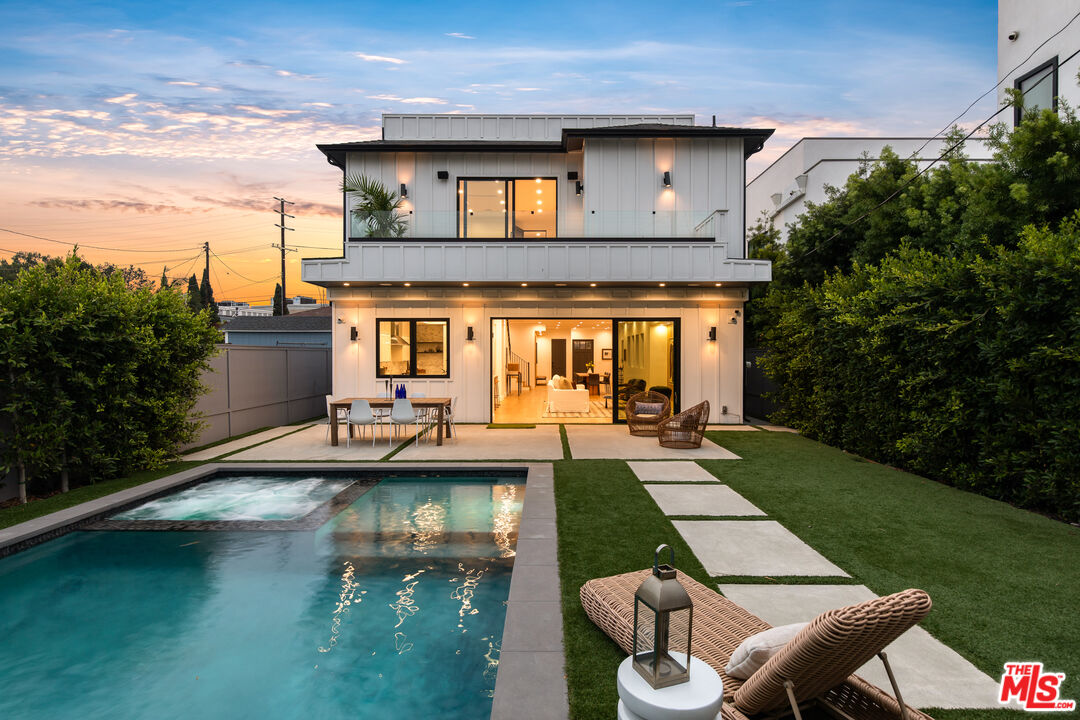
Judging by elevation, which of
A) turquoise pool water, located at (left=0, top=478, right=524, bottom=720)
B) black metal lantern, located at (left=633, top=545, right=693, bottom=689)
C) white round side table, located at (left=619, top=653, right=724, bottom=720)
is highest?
black metal lantern, located at (left=633, top=545, right=693, bottom=689)

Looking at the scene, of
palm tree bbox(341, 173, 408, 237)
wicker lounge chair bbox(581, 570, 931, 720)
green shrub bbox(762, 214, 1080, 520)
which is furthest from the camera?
palm tree bbox(341, 173, 408, 237)

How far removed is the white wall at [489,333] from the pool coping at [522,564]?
172 inches

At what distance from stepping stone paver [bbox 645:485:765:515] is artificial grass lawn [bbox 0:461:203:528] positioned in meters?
6.24

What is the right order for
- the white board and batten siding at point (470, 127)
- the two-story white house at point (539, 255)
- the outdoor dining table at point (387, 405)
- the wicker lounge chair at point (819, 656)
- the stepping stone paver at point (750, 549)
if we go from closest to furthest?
the wicker lounge chair at point (819, 656), the stepping stone paver at point (750, 549), the outdoor dining table at point (387, 405), the two-story white house at point (539, 255), the white board and batten siding at point (470, 127)

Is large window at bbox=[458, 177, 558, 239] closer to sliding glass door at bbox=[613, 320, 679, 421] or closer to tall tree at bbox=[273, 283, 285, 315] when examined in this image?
sliding glass door at bbox=[613, 320, 679, 421]

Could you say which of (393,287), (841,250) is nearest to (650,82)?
(841,250)

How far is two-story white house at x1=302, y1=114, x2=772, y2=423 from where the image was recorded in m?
10.8

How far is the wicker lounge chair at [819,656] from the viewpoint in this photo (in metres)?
1.50

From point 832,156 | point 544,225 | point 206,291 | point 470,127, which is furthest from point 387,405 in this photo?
point 206,291

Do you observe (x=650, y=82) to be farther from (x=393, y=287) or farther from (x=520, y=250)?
(x=393, y=287)

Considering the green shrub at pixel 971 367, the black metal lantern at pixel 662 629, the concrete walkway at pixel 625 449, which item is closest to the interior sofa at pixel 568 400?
the concrete walkway at pixel 625 449

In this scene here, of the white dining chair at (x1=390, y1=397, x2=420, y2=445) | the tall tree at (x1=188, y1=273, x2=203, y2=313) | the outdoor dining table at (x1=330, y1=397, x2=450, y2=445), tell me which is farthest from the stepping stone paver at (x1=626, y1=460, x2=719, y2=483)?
the tall tree at (x1=188, y1=273, x2=203, y2=313)

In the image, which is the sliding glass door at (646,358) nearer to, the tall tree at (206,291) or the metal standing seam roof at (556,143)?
the metal standing seam roof at (556,143)

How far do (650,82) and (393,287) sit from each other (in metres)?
10.2
